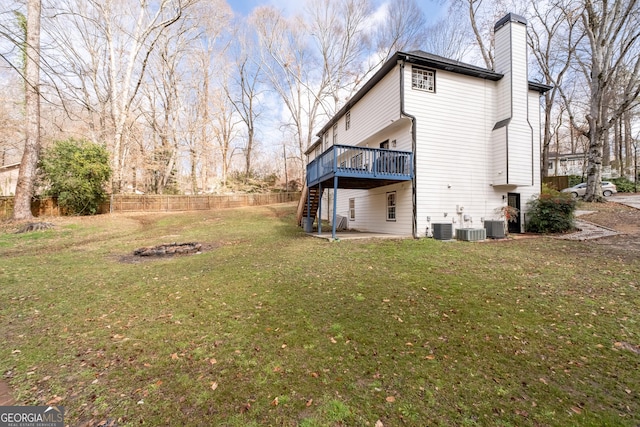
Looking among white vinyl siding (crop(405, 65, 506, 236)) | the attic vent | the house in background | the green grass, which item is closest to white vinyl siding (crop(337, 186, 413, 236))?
the house in background

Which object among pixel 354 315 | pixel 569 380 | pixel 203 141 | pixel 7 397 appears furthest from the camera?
pixel 203 141

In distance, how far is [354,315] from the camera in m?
3.90

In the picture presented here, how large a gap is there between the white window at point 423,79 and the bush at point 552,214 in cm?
671

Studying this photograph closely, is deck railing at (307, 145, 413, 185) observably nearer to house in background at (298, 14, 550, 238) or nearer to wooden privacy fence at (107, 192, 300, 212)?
house in background at (298, 14, 550, 238)

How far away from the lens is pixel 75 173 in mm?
16281

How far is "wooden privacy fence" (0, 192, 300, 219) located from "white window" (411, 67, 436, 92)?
20490 mm

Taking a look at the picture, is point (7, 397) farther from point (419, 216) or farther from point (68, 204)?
point (68, 204)

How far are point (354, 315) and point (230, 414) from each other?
216 centimetres

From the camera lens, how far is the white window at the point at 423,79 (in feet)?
34.7

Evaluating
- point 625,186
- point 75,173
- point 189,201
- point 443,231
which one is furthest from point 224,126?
point 625,186

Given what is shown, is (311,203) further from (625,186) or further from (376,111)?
(625,186)

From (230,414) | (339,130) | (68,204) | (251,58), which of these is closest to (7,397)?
(230,414)

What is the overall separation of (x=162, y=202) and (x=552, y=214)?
25.5m

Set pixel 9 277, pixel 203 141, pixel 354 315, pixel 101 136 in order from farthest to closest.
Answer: pixel 203 141, pixel 101 136, pixel 9 277, pixel 354 315
